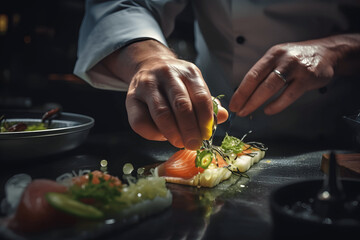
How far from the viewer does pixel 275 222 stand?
2.69ft

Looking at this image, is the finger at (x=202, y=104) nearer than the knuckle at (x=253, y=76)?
Yes

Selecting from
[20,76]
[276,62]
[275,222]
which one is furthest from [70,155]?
[20,76]

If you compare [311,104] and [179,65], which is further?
[311,104]

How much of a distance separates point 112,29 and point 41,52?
138 inches

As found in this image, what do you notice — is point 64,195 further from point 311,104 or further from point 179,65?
point 311,104

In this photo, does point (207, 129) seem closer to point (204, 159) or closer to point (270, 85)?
point (204, 159)

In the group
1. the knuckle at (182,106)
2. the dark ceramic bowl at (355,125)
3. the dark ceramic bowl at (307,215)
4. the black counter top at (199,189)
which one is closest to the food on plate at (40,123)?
the black counter top at (199,189)

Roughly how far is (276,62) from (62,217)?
1.39 metres

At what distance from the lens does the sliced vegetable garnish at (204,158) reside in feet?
5.15

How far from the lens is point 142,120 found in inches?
59.9

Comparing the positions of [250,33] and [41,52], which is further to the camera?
[41,52]

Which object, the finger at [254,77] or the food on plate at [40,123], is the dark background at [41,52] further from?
the finger at [254,77]

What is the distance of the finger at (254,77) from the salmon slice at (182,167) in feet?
1.51

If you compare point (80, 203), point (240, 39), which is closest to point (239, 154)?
point (240, 39)
